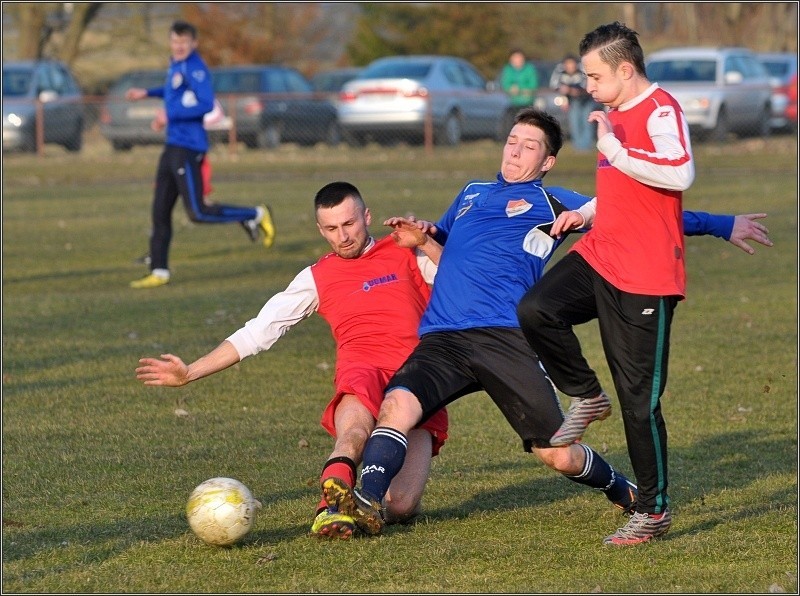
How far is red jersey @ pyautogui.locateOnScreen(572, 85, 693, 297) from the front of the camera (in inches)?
198

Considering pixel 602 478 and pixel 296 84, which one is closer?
pixel 602 478

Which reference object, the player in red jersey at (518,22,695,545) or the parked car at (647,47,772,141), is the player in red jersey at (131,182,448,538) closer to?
the player in red jersey at (518,22,695,545)

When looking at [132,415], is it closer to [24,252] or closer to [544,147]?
[544,147]

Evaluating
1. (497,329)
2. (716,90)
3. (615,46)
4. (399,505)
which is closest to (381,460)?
(399,505)

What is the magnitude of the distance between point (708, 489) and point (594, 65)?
2.18 m

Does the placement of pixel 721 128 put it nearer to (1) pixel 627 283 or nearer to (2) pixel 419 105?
(2) pixel 419 105

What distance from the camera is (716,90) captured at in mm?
27266

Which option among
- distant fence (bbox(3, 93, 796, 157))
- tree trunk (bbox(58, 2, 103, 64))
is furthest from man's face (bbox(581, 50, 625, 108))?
tree trunk (bbox(58, 2, 103, 64))

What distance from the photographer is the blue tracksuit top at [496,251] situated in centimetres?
546

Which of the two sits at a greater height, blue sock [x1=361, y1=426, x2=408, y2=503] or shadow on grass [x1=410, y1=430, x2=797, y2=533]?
blue sock [x1=361, y1=426, x2=408, y2=503]

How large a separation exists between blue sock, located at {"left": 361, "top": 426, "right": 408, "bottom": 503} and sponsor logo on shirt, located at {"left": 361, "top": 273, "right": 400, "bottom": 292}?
721 millimetres

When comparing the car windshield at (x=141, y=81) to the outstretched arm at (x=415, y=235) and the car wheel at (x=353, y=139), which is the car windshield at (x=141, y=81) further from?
the outstretched arm at (x=415, y=235)

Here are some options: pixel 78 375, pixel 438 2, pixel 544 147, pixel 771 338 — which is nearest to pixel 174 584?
pixel 544 147

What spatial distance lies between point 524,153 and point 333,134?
80.0 ft
